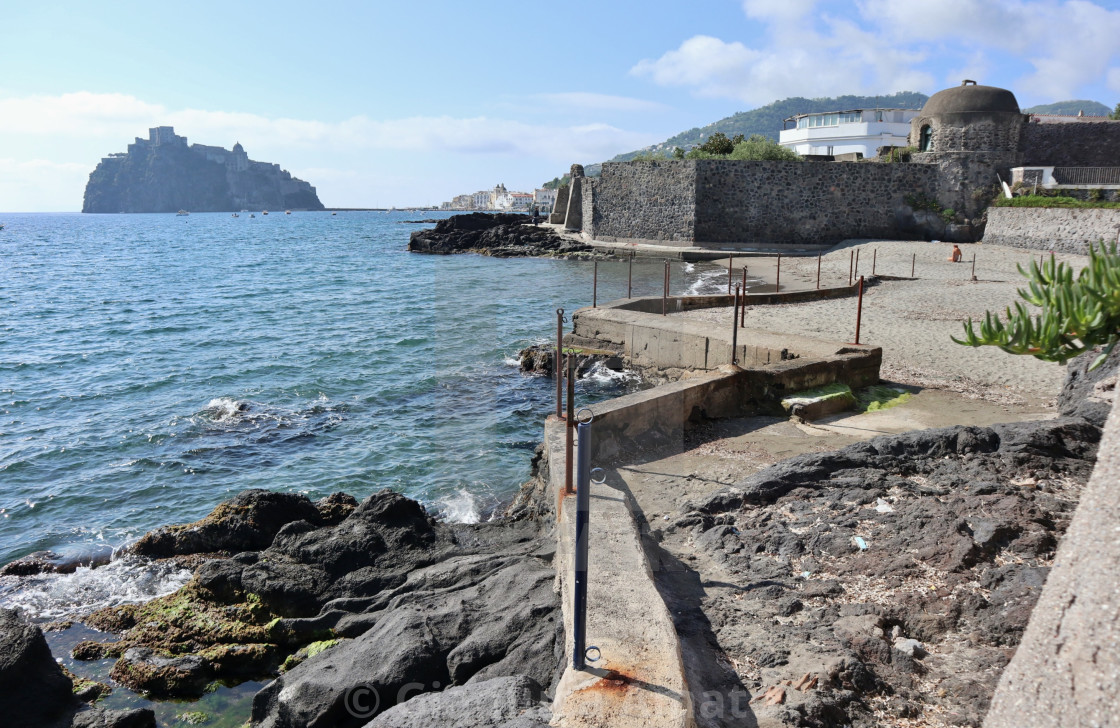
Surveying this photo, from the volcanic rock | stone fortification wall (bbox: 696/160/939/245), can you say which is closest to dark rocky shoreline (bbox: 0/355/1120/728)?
stone fortification wall (bbox: 696/160/939/245)

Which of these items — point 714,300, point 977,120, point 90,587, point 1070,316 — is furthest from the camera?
point 977,120

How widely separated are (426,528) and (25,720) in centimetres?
338

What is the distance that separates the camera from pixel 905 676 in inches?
145

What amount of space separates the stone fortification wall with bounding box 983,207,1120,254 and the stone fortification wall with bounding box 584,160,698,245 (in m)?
13.6

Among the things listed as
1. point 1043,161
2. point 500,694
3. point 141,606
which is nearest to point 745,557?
point 500,694

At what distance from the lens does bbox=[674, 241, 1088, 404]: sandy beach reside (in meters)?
10.7

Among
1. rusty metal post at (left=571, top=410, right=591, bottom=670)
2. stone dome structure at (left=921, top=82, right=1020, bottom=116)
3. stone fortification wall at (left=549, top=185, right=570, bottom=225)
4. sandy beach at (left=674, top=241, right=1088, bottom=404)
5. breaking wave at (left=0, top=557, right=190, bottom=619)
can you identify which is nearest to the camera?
rusty metal post at (left=571, top=410, right=591, bottom=670)

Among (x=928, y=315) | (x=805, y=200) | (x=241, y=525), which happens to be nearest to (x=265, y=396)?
(x=241, y=525)

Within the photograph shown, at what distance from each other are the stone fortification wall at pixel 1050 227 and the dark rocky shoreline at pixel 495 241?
737 inches

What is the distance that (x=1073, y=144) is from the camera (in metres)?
34.2

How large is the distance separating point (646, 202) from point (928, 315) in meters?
26.0

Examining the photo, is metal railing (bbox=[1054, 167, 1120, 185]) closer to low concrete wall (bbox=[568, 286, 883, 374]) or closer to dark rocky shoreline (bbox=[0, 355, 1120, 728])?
low concrete wall (bbox=[568, 286, 883, 374])

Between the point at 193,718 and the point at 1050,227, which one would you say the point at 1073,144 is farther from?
the point at 193,718

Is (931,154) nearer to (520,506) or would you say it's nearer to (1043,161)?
(1043,161)
